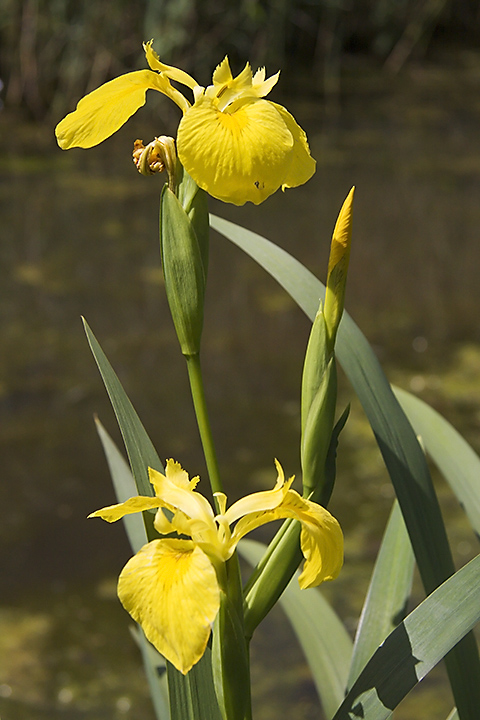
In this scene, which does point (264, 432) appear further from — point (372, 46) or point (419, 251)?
point (372, 46)

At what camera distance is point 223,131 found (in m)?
0.39

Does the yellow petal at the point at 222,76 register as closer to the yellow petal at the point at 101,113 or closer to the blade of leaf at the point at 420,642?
the yellow petal at the point at 101,113

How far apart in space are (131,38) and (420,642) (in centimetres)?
346

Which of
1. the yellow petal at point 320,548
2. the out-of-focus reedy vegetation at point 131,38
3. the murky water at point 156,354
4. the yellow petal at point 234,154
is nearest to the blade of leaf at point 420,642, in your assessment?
the yellow petal at point 320,548

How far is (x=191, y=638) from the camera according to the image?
34cm

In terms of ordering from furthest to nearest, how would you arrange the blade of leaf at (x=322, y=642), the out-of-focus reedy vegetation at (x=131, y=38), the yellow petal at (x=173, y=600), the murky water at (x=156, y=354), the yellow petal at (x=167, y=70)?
the out-of-focus reedy vegetation at (x=131, y=38), the murky water at (x=156, y=354), the blade of leaf at (x=322, y=642), the yellow petal at (x=167, y=70), the yellow petal at (x=173, y=600)

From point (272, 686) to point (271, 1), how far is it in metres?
3.26

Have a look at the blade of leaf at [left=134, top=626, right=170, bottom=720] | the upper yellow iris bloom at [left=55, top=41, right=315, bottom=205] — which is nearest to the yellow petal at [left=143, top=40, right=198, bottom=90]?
the upper yellow iris bloom at [left=55, top=41, right=315, bottom=205]

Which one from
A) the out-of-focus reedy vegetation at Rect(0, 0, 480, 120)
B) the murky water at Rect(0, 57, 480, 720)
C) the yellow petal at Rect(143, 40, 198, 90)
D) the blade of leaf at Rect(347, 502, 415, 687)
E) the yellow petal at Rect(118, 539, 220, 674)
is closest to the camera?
the yellow petal at Rect(118, 539, 220, 674)

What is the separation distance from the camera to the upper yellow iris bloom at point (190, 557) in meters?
0.34

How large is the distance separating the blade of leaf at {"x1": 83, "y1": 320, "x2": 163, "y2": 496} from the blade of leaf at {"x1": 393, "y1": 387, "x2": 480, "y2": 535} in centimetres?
27

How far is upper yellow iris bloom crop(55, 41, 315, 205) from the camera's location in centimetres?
38

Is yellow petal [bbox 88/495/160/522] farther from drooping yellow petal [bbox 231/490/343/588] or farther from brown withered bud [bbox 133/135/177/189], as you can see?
brown withered bud [bbox 133/135/177/189]

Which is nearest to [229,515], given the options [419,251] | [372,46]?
[419,251]
